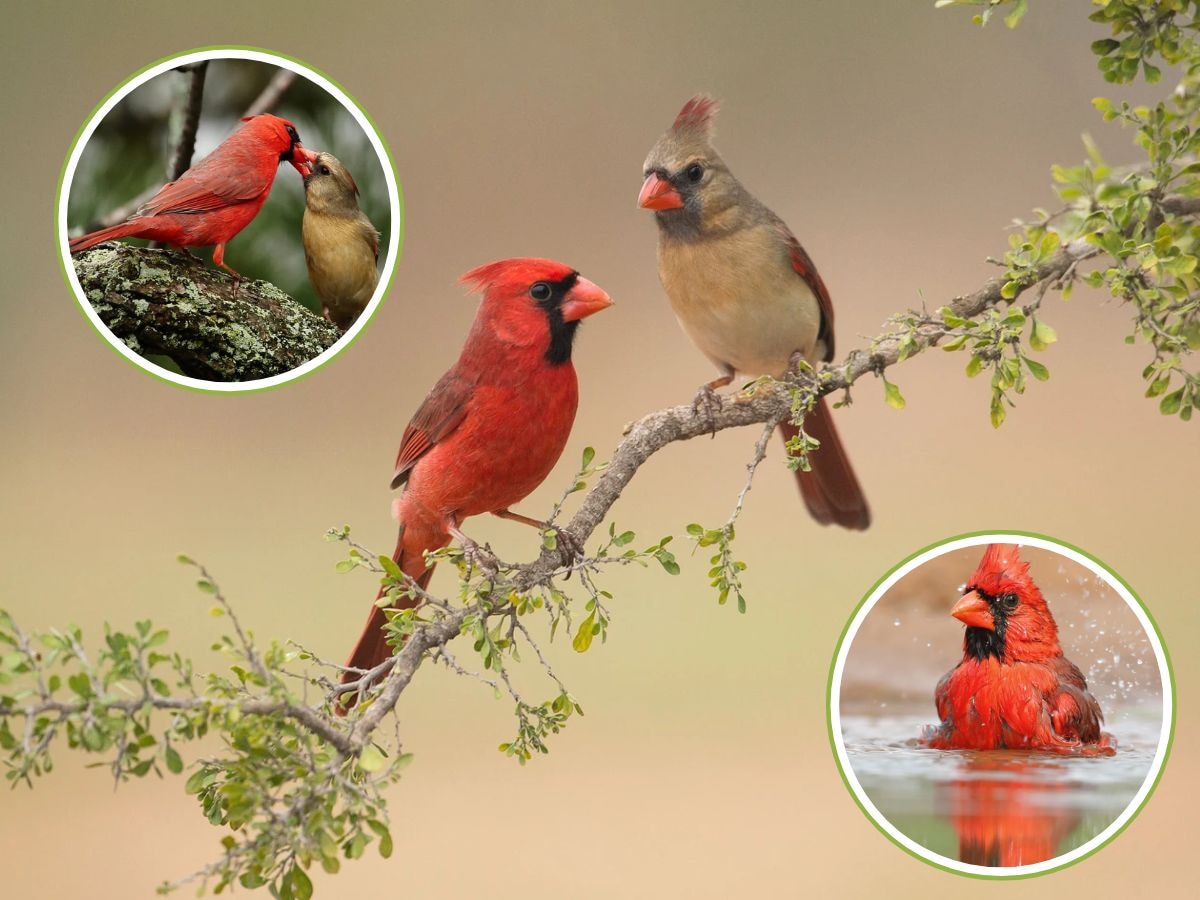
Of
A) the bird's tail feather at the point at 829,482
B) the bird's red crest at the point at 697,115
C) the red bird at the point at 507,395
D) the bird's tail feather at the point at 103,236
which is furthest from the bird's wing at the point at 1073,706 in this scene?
the bird's tail feather at the point at 103,236

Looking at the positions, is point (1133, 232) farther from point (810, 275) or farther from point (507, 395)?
point (507, 395)

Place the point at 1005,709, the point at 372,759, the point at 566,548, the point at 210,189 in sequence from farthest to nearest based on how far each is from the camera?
the point at 1005,709 → the point at 210,189 → the point at 566,548 → the point at 372,759

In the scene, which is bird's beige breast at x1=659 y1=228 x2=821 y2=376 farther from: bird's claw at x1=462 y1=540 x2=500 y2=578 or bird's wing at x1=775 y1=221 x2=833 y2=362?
bird's claw at x1=462 y1=540 x2=500 y2=578

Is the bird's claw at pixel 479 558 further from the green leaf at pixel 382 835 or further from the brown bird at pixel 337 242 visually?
the brown bird at pixel 337 242

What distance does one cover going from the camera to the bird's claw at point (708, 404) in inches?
88.0

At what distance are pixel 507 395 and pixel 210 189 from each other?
67 cm

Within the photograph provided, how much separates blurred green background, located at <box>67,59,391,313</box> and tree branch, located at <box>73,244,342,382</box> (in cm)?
6

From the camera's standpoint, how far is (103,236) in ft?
6.86

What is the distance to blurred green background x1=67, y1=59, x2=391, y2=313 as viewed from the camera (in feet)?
7.25

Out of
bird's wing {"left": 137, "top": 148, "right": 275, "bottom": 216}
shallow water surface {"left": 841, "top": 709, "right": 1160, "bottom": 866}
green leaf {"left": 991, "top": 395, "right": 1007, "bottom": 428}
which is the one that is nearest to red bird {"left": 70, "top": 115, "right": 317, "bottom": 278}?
bird's wing {"left": 137, "top": 148, "right": 275, "bottom": 216}

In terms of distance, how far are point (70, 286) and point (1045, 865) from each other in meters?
2.00

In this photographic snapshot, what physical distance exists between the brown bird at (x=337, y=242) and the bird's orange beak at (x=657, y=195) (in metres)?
0.48

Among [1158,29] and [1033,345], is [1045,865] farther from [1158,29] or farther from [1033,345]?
[1158,29]

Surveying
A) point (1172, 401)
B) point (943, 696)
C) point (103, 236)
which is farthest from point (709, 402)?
point (103, 236)
